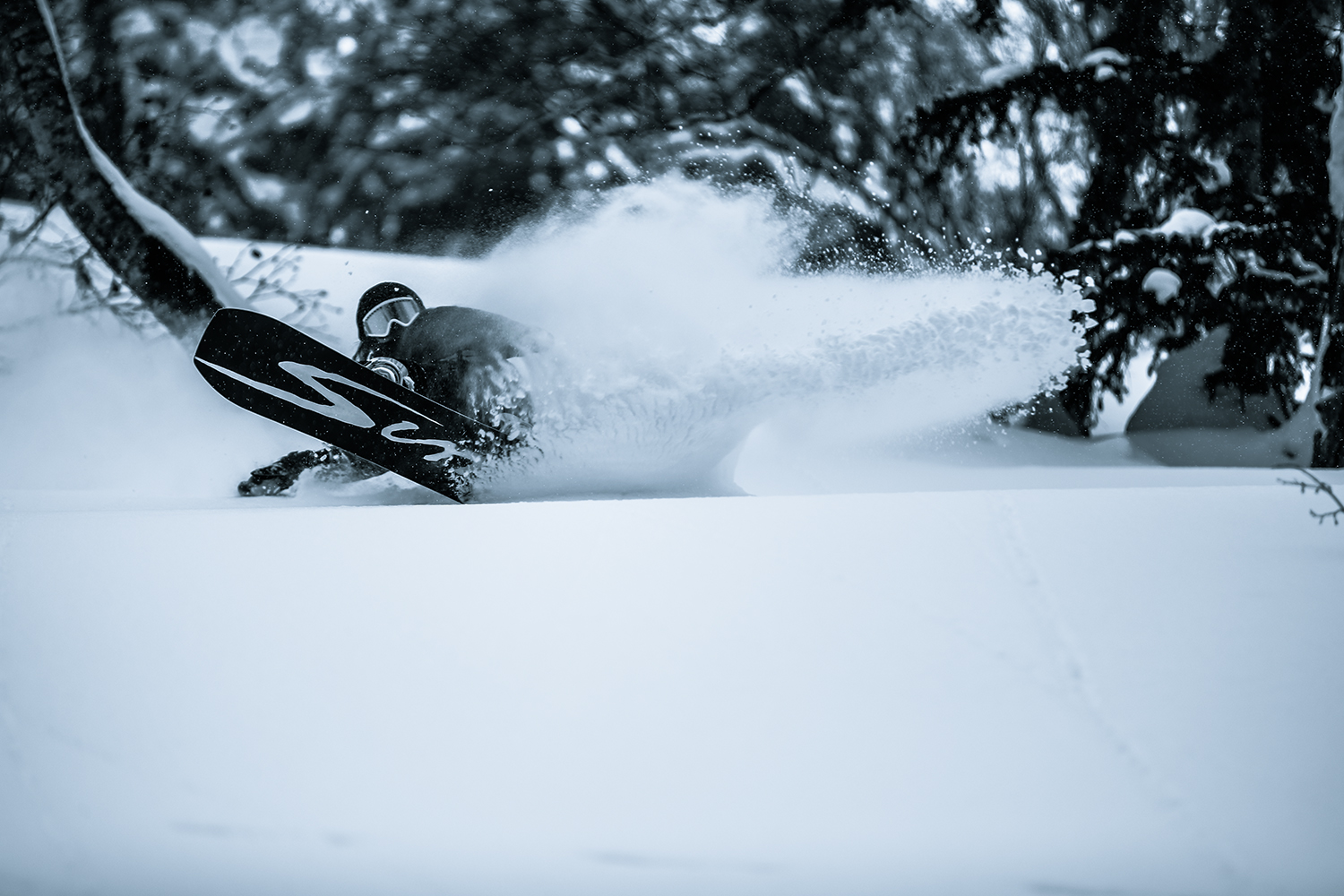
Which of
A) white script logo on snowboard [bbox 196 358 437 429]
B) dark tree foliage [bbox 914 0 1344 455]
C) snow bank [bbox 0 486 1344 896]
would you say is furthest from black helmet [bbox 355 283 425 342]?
dark tree foliage [bbox 914 0 1344 455]

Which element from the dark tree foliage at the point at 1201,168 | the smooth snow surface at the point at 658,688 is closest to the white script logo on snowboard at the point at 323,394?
the smooth snow surface at the point at 658,688

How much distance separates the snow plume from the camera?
8.58 feet

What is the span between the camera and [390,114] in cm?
310

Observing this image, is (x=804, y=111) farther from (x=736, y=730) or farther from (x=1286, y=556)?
(x=736, y=730)

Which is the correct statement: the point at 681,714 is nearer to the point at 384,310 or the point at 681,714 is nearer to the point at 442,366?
the point at 442,366

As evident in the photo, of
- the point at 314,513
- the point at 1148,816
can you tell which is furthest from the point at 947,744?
the point at 314,513

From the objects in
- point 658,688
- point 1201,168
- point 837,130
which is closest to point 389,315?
point 837,130

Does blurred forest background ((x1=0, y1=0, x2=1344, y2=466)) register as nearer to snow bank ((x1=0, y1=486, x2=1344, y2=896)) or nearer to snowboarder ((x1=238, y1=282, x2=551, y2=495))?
snowboarder ((x1=238, y1=282, x2=551, y2=495))

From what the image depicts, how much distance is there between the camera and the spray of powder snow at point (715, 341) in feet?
8.55

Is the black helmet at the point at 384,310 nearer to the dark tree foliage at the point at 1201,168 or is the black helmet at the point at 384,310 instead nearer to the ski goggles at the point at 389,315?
the ski goggles at the point at 389,315

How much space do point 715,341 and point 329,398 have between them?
1156 millimetres

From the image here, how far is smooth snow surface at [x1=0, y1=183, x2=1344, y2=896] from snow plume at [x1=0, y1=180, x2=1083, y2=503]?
4cm

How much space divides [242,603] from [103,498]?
152 centimetres

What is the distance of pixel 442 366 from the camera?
8.56 ft
